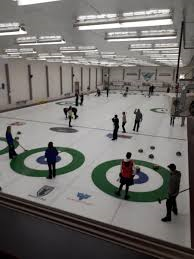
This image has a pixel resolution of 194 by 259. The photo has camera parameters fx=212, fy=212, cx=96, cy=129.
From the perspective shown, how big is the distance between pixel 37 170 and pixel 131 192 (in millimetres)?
3579

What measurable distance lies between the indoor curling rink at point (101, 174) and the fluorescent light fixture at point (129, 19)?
4.89 metres

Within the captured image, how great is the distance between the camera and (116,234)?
11.1 ft

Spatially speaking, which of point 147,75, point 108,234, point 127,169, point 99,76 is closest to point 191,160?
point 127,169

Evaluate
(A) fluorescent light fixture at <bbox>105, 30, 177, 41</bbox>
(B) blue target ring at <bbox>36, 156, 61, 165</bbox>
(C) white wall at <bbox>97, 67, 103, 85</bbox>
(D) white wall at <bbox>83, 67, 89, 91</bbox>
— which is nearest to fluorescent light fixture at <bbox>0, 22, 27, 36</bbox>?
(A) fluorescent light fixture at <bbox>105, 30, 177, 41</bbox>

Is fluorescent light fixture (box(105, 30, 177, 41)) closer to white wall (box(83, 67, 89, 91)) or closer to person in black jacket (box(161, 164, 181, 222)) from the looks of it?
person in black jacket (box(161, 164, 181, 222))

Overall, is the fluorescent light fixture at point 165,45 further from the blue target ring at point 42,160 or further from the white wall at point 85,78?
the white wall at point 85,78

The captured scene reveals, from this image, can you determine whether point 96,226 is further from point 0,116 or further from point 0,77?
point 0,77

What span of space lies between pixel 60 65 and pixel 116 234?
97.5ft

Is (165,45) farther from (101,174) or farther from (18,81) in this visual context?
(18,81)

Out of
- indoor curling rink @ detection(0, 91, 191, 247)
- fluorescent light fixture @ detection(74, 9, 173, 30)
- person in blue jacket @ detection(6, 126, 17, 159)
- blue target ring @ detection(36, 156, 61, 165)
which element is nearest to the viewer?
fluorescent light fixture @ detection(74, 9, 173, 30)

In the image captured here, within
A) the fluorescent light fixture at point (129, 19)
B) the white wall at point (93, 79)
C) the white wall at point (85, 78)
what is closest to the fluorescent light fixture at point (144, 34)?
the fluorescent light fixture at point (129, 19)

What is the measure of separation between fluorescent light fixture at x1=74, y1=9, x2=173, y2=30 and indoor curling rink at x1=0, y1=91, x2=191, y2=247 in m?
4.89

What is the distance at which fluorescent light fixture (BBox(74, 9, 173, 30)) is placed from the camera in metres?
5.21

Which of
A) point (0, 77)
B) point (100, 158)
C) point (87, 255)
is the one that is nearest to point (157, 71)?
point (0, 77)
